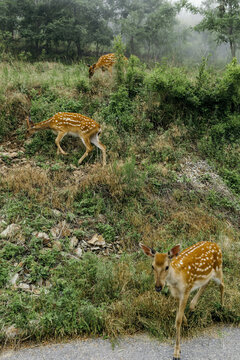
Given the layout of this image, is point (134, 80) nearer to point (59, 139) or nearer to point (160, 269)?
point (59, 139)

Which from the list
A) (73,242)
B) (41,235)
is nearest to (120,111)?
(73,242)

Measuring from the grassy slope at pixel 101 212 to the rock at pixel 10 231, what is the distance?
11 cm

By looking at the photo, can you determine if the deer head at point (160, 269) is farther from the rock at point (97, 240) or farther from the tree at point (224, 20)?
the tree at point (224, 20)

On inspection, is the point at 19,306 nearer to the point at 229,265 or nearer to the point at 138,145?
the point at 229,265

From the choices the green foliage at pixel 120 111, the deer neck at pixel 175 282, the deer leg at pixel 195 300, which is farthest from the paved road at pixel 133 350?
the green foliage at pixel 120 111

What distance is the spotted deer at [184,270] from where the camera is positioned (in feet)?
14.0

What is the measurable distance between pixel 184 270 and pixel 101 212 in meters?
3.14

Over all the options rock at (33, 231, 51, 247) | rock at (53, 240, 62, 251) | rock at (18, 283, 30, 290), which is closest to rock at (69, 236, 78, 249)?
rock at (53, 240, 62, 251)

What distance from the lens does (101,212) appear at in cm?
741

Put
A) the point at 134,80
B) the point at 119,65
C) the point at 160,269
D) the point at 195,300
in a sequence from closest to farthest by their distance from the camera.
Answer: the point at 160,269 → the point at 195,300 → the point at 119,65 → the point at 134,80

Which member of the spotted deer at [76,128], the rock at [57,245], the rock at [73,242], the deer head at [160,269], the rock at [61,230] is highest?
the spotted deer at [76,128]

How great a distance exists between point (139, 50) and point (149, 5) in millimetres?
4477

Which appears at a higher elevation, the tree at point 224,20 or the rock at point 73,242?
the tree at point 224,20

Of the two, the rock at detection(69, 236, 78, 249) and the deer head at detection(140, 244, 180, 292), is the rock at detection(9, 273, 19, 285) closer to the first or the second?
the rock at detection(69, 236, 78, 249)
